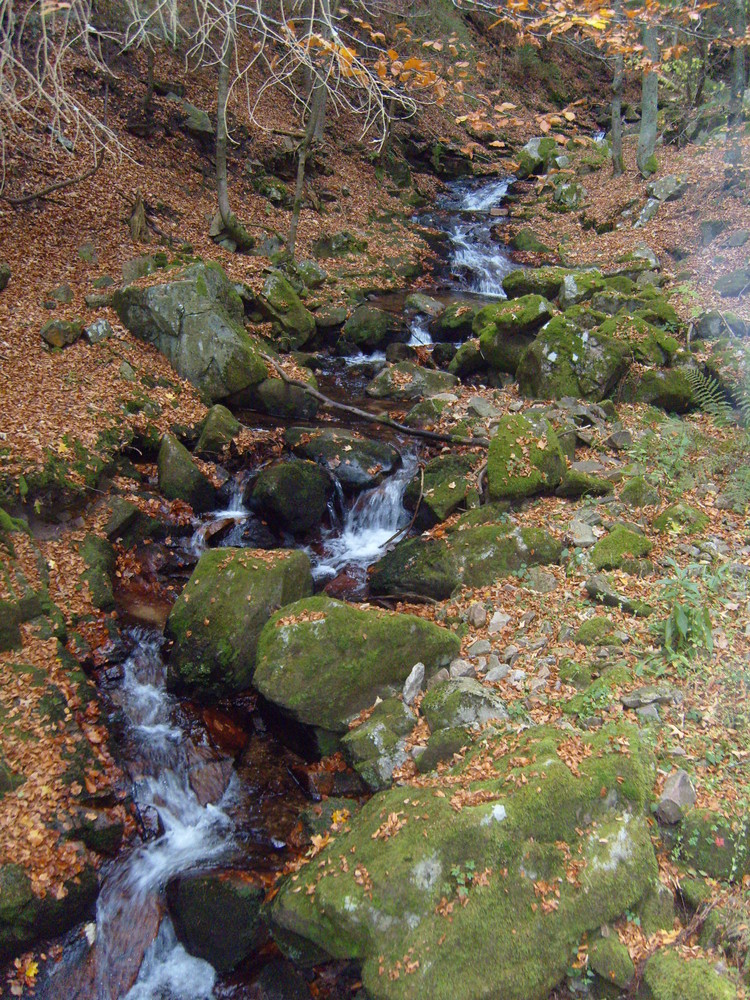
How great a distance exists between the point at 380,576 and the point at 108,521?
11.7ft

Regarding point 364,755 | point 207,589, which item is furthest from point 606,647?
point 207,589

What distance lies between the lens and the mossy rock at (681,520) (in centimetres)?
719

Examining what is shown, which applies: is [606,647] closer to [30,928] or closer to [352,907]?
[352,907]

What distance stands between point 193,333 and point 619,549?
8.15 meters

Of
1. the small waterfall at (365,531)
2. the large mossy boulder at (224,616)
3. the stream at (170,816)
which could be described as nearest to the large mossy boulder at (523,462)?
the small waterfall at (365,531)

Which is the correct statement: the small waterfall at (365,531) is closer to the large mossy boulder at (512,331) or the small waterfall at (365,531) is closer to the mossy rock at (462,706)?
the mossy rock at (462,706)

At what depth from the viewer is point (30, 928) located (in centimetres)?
453

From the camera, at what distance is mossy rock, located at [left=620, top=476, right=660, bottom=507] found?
25.7 feet

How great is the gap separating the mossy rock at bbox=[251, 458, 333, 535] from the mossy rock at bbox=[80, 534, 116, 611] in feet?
7.21

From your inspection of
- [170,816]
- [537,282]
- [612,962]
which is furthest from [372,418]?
[612,962]

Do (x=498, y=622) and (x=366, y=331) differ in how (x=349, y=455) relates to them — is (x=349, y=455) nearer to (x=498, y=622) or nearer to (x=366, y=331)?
(x=498, y=622)

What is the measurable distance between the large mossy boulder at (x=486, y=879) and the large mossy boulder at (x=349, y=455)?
19.4ft

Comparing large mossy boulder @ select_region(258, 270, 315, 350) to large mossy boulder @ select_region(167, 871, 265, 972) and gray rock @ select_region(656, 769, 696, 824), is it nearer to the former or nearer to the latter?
large mossy boulder @ select_region(167, 871, 265, 972)

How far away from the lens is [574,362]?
34.8ft
